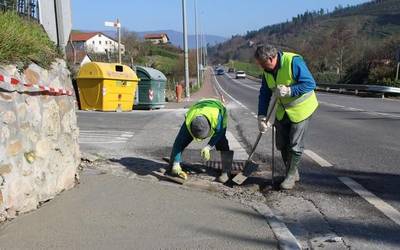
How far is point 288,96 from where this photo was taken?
259 inches

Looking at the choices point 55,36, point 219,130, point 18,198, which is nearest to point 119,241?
point 18,198

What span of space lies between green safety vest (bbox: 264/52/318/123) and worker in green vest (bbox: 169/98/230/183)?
0.72m

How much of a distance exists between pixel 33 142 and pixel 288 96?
2.83m

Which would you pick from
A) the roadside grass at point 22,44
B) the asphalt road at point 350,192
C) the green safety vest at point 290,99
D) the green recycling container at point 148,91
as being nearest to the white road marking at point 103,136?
the asphalt road at point 350,192

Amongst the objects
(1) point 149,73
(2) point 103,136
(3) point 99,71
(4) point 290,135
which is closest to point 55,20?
(4) point 290,135

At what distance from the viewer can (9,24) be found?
5828mm

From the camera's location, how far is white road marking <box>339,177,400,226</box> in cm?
568

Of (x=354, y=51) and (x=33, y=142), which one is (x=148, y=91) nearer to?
(x=33, y=142)

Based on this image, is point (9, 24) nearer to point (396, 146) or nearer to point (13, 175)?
point (13, 175)

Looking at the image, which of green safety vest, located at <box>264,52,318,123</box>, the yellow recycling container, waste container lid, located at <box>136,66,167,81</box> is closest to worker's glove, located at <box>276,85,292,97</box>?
green safety vest, located at <box>264,52,318,123</box>

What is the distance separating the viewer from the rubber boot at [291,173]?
22.5ft

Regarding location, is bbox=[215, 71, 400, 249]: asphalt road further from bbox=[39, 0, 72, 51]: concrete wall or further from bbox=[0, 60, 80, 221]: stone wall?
bbox=[39, 0, 72, 51]: concrete wall

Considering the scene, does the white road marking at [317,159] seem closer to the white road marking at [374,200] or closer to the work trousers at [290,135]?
the white road marking at [374,200]

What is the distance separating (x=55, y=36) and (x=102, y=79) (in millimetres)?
12177
